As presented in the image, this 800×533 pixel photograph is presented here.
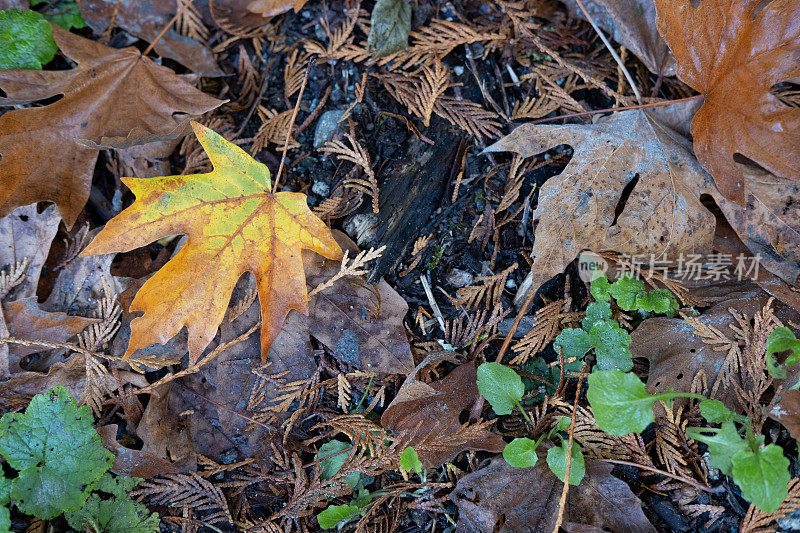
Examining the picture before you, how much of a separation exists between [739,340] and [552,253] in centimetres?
91

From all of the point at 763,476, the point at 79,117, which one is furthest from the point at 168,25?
the point at 763,476

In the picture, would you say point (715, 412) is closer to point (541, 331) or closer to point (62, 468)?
point (541, 331)

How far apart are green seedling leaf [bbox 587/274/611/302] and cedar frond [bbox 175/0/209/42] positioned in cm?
228

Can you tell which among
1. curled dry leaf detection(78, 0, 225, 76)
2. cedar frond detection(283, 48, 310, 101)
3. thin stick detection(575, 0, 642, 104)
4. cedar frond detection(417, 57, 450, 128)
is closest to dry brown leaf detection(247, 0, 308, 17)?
cedar frond detection(283, 48, 310, 101)

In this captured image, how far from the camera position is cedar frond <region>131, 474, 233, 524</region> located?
2.16 metres

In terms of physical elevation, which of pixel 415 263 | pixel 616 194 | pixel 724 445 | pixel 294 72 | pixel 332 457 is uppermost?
pixel 294 72

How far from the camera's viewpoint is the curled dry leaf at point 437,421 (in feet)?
6.95

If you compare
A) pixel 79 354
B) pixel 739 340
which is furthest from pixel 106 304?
pixel 739 340

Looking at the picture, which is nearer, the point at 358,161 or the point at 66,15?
the point at 358,161

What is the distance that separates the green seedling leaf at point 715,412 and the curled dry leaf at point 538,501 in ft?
1.37

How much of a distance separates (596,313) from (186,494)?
1.90 metres

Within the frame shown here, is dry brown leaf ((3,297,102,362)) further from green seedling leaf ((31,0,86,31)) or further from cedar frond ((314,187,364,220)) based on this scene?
green seedling leaf ((31,0,86,31))

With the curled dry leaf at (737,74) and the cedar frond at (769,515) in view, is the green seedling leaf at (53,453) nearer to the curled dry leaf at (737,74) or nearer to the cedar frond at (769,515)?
the cedar frond at (769,515)

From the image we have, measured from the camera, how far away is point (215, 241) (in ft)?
6.85
